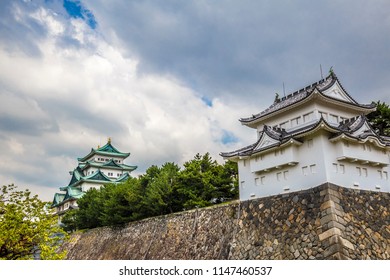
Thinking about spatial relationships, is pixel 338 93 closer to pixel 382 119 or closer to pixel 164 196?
pixel 382 119

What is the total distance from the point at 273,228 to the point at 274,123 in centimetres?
510

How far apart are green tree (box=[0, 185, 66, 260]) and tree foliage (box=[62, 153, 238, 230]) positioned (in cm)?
1140

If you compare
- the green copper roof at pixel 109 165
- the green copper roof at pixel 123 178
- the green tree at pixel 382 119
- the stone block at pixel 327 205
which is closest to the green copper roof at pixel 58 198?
the green copper roof at pixel 109 165

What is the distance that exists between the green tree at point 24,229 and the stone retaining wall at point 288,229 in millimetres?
1899

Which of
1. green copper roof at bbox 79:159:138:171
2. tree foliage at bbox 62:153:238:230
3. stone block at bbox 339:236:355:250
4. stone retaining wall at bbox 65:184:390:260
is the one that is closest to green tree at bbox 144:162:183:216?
tree foliage at bbox 62:153:238:230

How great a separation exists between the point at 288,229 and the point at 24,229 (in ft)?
28.3

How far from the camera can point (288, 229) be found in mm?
12375

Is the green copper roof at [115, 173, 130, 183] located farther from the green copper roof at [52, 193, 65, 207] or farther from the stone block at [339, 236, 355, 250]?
the stone block at [339, 236, 355, 250]

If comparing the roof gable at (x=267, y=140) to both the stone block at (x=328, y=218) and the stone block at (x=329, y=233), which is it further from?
the stone block at (x=329, y=233)

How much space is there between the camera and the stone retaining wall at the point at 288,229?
36.9 feet

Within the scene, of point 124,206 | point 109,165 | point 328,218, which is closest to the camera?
point 328,218

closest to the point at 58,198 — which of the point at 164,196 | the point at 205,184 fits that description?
the point at 164,196

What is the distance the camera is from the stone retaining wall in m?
11.3
